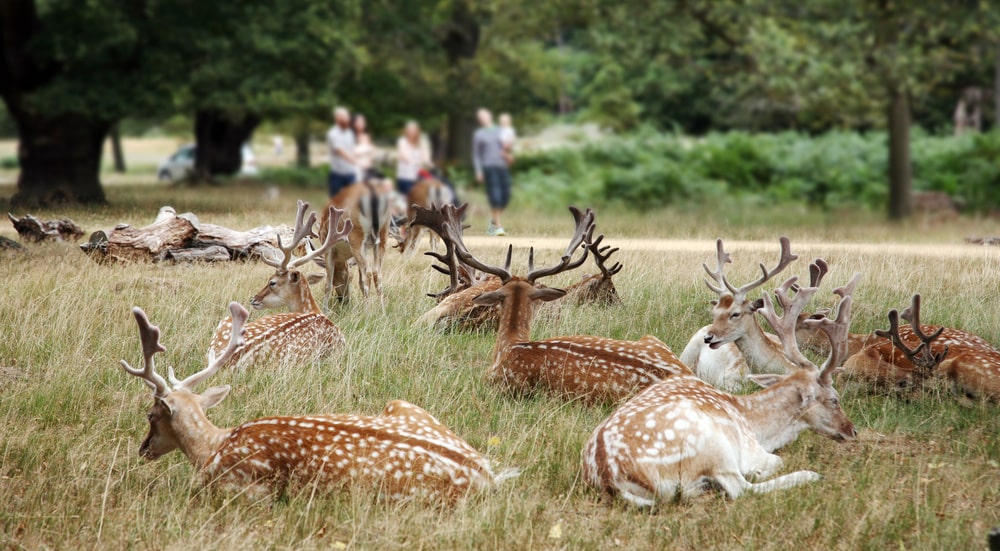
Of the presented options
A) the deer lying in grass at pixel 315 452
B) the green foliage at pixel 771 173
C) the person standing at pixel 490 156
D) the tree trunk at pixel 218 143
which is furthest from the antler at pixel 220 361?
the tree trunk at pixel 218 143

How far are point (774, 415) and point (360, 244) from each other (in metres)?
4.85

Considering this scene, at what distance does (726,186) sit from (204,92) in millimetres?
11280

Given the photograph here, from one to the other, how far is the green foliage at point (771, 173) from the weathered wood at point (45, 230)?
1291 cm

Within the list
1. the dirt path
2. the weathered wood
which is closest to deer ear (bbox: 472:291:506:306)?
the dirt path

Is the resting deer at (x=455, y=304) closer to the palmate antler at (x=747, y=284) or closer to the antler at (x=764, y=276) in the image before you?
the palmate antler at (x=747, y=284)

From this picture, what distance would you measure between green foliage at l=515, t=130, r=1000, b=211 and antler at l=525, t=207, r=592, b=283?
14419 mm

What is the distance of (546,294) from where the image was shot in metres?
6.93

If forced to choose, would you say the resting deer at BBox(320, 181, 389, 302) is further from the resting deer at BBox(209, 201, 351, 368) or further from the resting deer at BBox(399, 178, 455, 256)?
the resting deer at BBox(399, 178, 455, 256)

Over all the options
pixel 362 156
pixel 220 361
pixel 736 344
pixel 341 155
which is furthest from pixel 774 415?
pixel 362 156

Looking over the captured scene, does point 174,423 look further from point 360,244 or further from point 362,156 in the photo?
point 362,156

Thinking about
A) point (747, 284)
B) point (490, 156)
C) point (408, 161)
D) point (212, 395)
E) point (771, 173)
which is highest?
point (771, 173)

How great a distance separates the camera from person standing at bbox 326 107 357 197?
12.8 meters

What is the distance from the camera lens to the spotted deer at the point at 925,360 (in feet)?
20.6

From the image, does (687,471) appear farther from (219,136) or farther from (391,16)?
(219,136)
